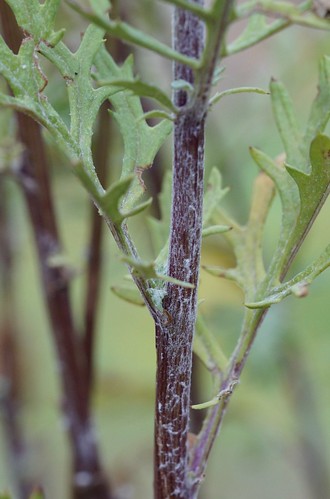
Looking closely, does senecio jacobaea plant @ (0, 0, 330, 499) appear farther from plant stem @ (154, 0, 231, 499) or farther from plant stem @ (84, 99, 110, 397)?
plant stem @ (84, 99, 110, 397)

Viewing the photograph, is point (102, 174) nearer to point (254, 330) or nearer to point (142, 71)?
point (142, 71)

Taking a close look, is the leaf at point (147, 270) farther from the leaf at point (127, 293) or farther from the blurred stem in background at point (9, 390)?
the blurred stem in background at point (9, 390)

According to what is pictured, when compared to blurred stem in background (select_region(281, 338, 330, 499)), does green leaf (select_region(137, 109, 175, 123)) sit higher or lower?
higher

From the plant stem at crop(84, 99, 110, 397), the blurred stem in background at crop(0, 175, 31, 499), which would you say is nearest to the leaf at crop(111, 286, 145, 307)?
the plant stem at crop(84, 99, 110, 397)

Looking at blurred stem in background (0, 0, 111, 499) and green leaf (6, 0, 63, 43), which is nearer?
green leaf (6, 0, 63, 43)

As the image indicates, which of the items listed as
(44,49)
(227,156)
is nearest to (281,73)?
(227,156)

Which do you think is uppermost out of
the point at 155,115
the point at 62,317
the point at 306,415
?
the point at 155,115

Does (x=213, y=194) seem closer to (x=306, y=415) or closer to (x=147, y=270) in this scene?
(x=147, y=270)

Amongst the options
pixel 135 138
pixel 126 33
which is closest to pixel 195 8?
pixel 126 33
